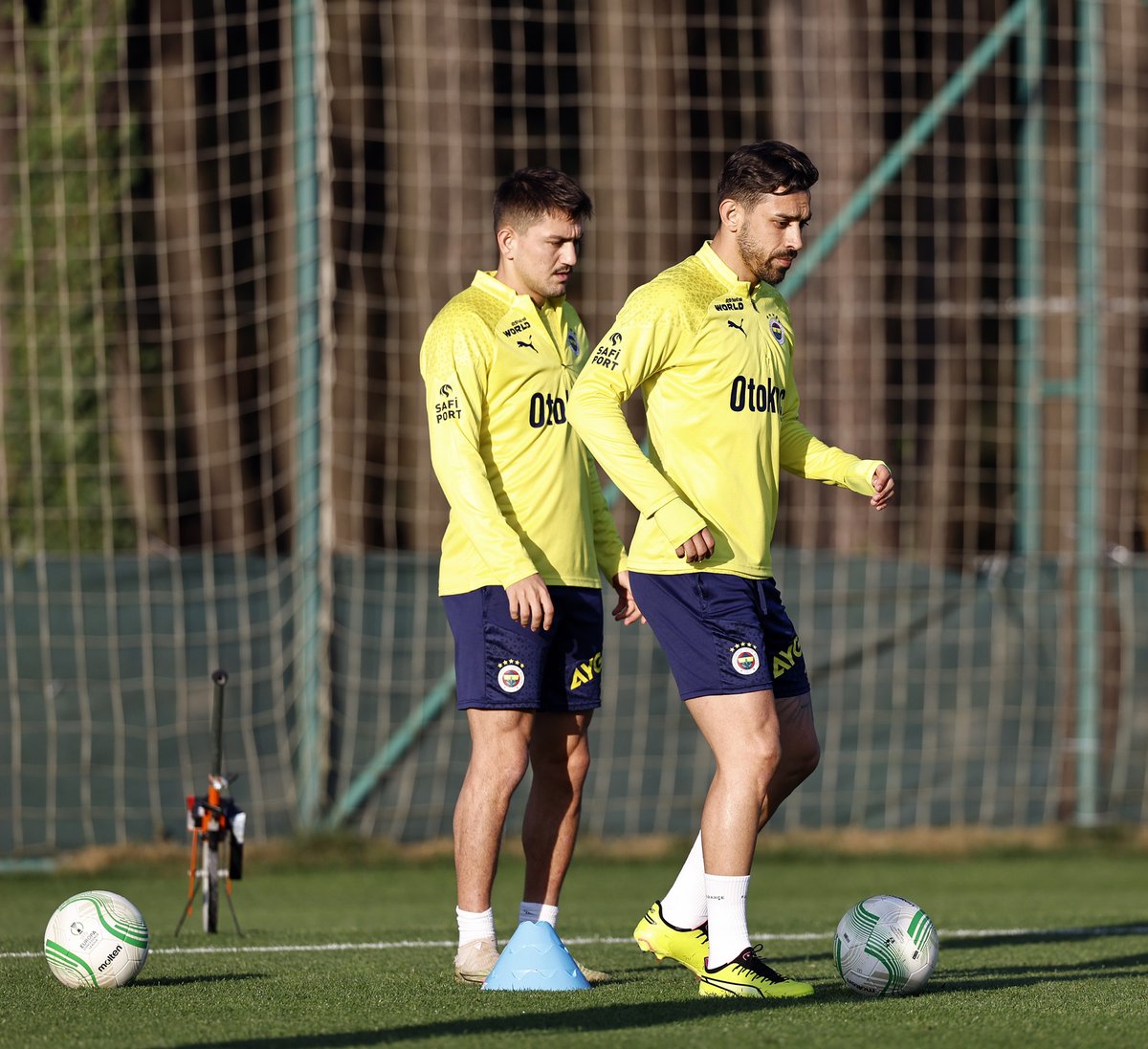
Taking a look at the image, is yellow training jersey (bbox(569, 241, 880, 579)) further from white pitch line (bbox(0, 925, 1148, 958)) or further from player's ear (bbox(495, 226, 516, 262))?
white pitch line (bbox(0, 925, 1148, 958))

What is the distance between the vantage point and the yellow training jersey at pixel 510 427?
4.83 metres

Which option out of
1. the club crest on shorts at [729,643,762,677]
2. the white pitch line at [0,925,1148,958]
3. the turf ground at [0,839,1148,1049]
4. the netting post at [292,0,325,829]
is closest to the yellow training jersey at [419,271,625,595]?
the club crest on shorts at [729,643,762,677]

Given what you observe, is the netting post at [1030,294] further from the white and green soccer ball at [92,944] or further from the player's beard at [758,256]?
the white and green soccer ball at [92,944]

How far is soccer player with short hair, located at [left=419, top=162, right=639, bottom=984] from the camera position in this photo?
4.82 meters

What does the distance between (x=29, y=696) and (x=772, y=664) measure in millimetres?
5509

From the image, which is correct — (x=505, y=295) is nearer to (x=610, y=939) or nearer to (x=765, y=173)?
(x=765, y=173)

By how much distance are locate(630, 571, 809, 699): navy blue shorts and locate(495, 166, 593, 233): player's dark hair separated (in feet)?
3.26

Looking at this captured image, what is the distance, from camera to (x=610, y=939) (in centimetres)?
620

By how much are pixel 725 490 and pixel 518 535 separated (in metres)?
0.56

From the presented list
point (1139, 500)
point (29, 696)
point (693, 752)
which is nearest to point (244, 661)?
point (29, 696)

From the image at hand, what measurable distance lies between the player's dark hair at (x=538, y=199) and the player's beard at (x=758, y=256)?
460mm

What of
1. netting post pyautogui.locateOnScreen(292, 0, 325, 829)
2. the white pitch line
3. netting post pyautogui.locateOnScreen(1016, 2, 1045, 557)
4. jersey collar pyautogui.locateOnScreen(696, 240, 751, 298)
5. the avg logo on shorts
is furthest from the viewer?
netting post pyautogui.locateOnScreen(1016, 2, 1045, 557)

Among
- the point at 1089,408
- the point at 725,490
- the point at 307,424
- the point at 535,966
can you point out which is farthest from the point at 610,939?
the point at 1089,408

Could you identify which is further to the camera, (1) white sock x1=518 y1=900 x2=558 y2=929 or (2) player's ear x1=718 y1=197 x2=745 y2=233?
(1) white sock x1=518 y1=900 x2=558 y2=929
